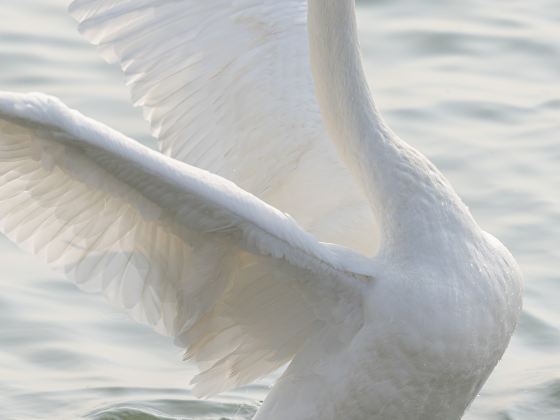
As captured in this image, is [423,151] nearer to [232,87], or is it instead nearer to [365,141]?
[232,87]

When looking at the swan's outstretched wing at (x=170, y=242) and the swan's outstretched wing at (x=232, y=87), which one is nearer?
the swan's outstretched wing at (x=170, y=242)

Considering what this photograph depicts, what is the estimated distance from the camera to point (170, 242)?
6391mm

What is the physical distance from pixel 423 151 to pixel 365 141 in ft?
13.8

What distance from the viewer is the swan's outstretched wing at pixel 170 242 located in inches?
227

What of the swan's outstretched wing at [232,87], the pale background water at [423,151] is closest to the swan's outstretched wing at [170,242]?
the swan's outstretched wing at [232,87]

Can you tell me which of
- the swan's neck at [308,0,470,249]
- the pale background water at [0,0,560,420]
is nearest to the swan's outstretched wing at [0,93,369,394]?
the swan's neck at [308,0,470,249]

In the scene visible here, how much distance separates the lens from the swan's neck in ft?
21.4

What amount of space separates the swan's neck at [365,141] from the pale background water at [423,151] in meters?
2.03

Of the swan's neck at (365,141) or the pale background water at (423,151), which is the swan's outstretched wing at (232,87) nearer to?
the swan's neck at (365,141)

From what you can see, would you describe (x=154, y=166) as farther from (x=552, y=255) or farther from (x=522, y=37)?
(x=522, y=37)

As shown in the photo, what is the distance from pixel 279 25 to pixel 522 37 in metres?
5.58

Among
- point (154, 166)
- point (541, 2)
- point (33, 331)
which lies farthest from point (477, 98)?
point (154, 166)

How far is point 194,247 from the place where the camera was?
6.29 meters

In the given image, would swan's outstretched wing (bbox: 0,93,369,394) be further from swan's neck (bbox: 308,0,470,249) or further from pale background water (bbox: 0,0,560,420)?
pale background water (bbox: 0,0,560,420)
